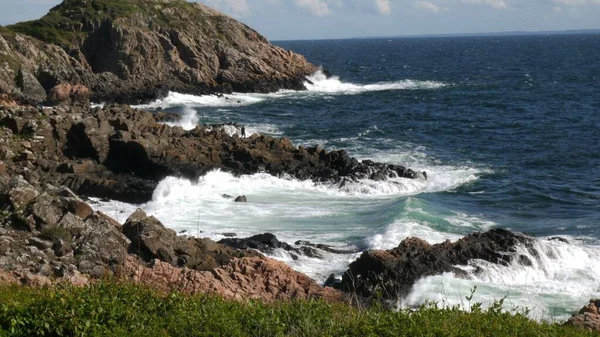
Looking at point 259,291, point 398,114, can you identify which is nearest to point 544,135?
point 398,114

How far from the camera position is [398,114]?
193ft

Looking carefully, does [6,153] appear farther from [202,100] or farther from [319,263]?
[202,100]

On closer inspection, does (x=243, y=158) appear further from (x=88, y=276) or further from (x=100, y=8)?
(x=100, y=8)

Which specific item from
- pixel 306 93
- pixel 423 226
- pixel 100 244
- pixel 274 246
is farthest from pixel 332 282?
pixel 306 93

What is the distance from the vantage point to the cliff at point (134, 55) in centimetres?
6038

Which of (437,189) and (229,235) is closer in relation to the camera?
(229,235)

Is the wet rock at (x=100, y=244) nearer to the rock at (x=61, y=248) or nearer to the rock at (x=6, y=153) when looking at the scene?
the rock at (x=61, y=248)

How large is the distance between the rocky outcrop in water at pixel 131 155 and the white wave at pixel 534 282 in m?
12.0

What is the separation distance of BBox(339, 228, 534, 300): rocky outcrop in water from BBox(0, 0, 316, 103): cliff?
135 ft

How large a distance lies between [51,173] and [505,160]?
912 inches

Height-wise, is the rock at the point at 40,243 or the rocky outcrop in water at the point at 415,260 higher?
the rock at the point at 40,243

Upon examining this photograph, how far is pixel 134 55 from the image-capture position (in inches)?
2638

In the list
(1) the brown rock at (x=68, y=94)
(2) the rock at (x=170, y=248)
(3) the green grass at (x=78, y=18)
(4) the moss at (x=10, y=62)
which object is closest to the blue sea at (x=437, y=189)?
(2) the rock at (x=170, y=248)

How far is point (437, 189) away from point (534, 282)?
1277 cm
